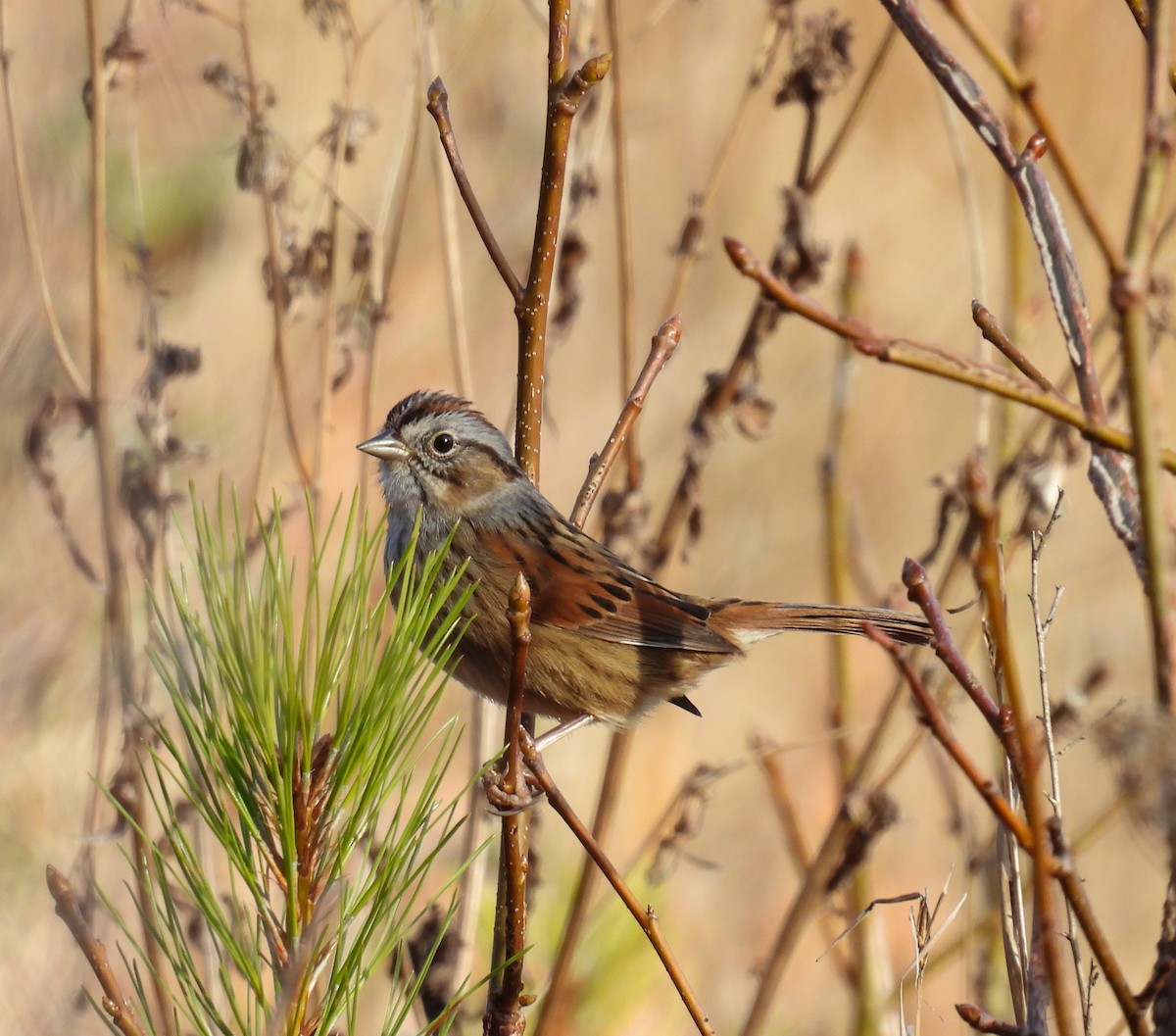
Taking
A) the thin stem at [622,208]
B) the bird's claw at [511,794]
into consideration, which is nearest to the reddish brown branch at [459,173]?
the bird's claw at [511,794]

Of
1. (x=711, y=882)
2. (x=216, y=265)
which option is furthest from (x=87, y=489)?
(x=711, y=882)

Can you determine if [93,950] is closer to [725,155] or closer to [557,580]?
[557,580]

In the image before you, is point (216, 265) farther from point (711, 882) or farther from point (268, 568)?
point (268, 568)

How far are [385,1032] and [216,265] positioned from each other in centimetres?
368

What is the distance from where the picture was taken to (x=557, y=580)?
8.14 feet

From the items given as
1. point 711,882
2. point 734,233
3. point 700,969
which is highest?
point 734,233

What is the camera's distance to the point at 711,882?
197 inches

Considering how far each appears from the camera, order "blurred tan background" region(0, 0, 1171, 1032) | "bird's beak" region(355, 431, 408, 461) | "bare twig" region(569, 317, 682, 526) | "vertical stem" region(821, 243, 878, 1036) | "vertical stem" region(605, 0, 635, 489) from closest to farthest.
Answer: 1. "bare twig" region(569, 317, 682, 526)
2. "vertical stem" region(605, 0, 635, 489)
3. "bird's beak" region(355, 431, 408, 461)
4. "vertical stem" region(821, 243, 878, 1036)
5. "blurred tan background" region(0, 0, 1171, 1032)

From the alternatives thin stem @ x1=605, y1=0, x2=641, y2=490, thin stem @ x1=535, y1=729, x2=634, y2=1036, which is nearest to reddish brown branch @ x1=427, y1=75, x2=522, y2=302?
thin stem @ x1=605, y1=0, x2=641, y2=490

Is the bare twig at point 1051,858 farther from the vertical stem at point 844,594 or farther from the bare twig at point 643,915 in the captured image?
the vertical stem at point 844,594

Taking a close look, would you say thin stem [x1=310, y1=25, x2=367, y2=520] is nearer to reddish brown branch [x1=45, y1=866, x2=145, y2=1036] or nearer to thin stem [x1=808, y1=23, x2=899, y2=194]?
thin stem [x1=808, y1=23, x2=899, y2=194]

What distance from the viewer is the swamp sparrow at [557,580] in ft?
7.93

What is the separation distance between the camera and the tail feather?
87.3 inches

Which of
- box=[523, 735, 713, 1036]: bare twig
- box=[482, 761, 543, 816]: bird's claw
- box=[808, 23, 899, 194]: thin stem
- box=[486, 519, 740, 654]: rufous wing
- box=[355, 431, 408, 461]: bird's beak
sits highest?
box=[808, 23, 899, 194]: thin stem
